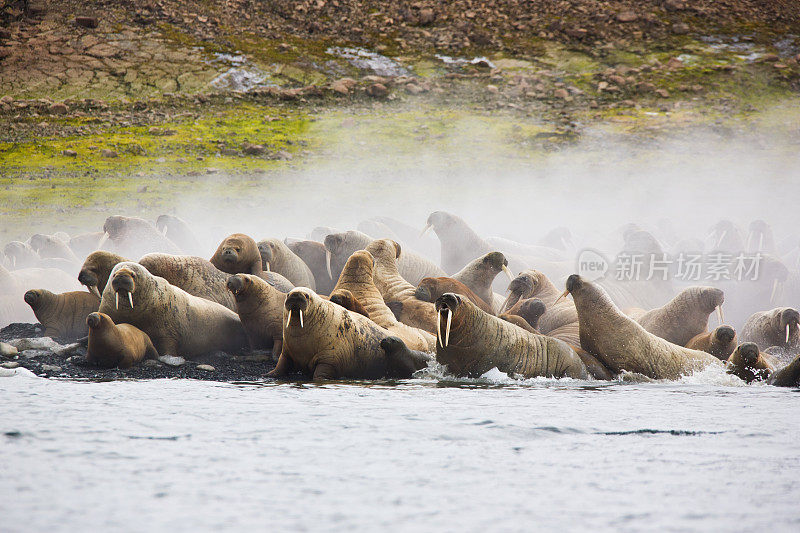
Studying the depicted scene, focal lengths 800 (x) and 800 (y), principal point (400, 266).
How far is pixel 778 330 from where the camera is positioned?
855 cm

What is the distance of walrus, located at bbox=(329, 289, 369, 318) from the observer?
23.5 ft

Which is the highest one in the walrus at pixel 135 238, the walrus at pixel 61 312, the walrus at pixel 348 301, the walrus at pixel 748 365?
the walrus at pixel 135 238

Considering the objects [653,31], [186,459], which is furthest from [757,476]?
[653,31]

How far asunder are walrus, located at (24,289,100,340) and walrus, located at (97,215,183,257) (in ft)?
9.73

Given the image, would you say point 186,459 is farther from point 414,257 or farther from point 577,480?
point 414,257

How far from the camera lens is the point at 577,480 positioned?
3289 mm

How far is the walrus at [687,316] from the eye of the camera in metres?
8.19

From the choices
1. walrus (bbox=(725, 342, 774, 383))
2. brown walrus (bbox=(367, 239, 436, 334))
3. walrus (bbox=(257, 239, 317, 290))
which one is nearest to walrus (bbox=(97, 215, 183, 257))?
walrus (bbox=(257, 239, 317, 290))

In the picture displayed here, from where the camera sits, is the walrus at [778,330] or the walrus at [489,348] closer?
the walrus at [489,348]

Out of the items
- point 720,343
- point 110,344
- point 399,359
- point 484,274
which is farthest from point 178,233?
point 720,343

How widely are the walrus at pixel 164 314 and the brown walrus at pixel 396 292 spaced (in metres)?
1.70

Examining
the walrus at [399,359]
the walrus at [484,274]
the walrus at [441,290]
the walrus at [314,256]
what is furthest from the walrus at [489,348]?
the walrus at [314,256]

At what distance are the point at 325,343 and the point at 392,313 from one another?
5.29 ft

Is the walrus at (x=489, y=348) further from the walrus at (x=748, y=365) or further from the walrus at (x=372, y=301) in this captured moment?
the walrus at (x=748, y=365)
